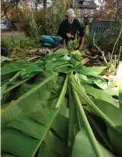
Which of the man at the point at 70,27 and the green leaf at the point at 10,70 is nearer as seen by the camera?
the green leaf at the point at 10,70

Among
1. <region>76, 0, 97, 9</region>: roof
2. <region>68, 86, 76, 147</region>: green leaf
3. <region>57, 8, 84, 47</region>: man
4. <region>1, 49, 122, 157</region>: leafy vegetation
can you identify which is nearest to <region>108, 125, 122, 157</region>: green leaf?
<region>1, 49, 122, 157</region>: leafy vegetation

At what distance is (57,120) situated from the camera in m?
1.08

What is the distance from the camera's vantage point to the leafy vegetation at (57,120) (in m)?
0.99

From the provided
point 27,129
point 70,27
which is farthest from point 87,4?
point 27,129

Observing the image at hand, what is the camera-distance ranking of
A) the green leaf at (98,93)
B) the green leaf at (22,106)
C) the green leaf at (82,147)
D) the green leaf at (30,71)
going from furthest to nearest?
the green leaf at (30,71), the green leaf at (98,93), the green leaf at (22,106), the green leaf at (82,147)

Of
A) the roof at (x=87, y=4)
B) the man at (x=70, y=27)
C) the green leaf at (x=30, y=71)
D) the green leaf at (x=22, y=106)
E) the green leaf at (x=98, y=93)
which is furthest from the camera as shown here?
the roof at (x=87, y=4)

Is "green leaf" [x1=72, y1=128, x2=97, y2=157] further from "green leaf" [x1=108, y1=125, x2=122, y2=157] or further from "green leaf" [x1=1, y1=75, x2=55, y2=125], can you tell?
"green leaf" [x1=1, y1=75, x2=55, y2=125]

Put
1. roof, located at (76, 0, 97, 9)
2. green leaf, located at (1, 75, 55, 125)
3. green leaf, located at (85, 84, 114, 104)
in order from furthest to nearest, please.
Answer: roof, located at (76, 0, 97, 9), green leaf, located at (85, 84, 114, 104), green leaf, located at (1, 75, 55, 125)

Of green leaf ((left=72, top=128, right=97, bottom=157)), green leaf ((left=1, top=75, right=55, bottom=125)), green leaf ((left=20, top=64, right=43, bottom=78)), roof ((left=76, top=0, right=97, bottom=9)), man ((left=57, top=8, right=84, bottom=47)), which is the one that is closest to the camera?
green leaf ((left=72, top=128, right=97, bottom=157))

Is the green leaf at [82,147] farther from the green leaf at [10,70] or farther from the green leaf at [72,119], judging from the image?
the green leaf at [10,70]

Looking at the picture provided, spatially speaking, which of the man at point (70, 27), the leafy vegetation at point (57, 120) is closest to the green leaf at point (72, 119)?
the leafy vegetation at point (57, 120)

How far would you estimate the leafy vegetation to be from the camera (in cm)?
99

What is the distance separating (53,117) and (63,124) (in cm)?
4

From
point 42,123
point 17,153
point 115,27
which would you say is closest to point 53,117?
point 42,123
